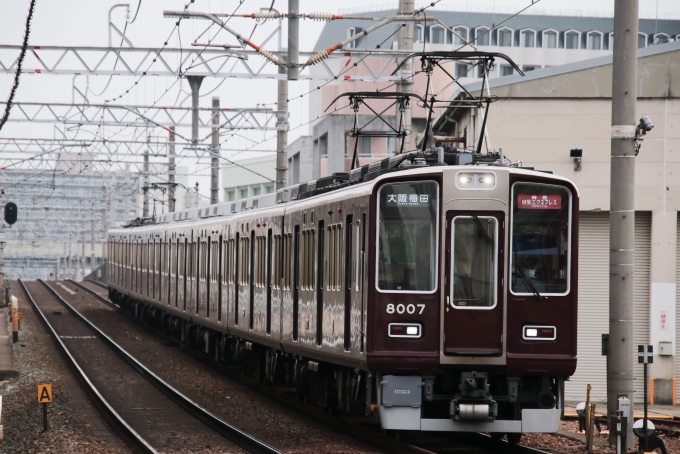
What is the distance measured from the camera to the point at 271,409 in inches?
576

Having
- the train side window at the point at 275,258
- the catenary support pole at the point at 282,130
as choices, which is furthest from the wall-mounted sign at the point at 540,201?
the catenary support pole at the point at 282,130

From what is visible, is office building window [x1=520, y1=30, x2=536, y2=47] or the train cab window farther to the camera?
office building window [x1=520, y1=30, x2=536, y2=47]

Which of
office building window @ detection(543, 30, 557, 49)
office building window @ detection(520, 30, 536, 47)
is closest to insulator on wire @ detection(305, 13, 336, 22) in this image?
office building window @ detection(520, 30, 536, 47)

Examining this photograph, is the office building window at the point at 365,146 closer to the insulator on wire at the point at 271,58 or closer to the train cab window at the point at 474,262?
the insulator on wire at the point at 271,58

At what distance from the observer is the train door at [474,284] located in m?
9.95

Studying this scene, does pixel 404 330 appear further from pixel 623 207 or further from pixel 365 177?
pixel 623 207

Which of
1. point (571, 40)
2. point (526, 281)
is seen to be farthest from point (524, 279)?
point (571, 40)

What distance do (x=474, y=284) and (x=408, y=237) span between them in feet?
2.41

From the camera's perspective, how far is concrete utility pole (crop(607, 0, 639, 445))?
11.0 meters

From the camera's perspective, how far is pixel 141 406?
15.2m

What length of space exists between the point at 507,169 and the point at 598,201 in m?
8.60

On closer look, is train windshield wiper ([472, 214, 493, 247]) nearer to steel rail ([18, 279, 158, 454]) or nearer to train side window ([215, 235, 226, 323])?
steel rail ([18, 279, 158, 454])

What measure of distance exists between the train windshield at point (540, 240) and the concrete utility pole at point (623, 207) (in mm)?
1151

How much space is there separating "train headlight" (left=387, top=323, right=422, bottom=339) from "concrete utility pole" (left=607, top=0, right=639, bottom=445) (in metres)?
2.33
